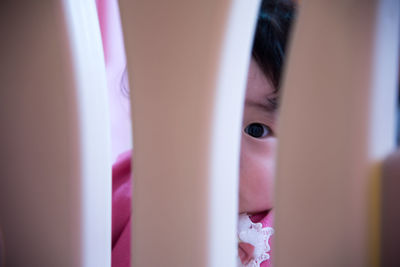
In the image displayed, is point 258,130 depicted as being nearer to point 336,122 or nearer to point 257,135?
point 257,135

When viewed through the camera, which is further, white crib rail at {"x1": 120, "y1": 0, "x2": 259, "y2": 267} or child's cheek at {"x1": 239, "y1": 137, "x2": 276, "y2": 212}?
child's cheek at {"x1": 239, "y1": 137, "x2": 276, "y2": 212}

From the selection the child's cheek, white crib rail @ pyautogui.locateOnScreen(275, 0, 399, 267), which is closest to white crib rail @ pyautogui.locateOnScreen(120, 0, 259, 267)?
white crib rail @ pyautogui.locateOnScreen(275, 0, 399, 267)

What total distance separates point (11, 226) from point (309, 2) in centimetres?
17

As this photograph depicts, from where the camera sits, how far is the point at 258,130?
0.32 metres

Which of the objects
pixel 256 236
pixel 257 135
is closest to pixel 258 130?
pixel 257 135

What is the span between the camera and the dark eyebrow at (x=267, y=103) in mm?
308

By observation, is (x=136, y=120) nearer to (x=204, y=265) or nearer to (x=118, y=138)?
(x=204, y=265)

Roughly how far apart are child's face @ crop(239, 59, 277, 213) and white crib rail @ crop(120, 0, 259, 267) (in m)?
0.16

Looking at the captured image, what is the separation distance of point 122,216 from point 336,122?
12.3 inches

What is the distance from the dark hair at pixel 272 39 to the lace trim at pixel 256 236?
5.3 inches

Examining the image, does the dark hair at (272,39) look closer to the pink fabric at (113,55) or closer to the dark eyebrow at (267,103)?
the dark eyebrow at (267,103)

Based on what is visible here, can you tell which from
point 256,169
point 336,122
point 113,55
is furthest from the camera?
point 113,55

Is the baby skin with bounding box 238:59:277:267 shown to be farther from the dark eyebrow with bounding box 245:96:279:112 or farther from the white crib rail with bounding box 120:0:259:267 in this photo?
the white crib rail with bounding box 120:0:259:267

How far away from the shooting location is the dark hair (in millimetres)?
319
